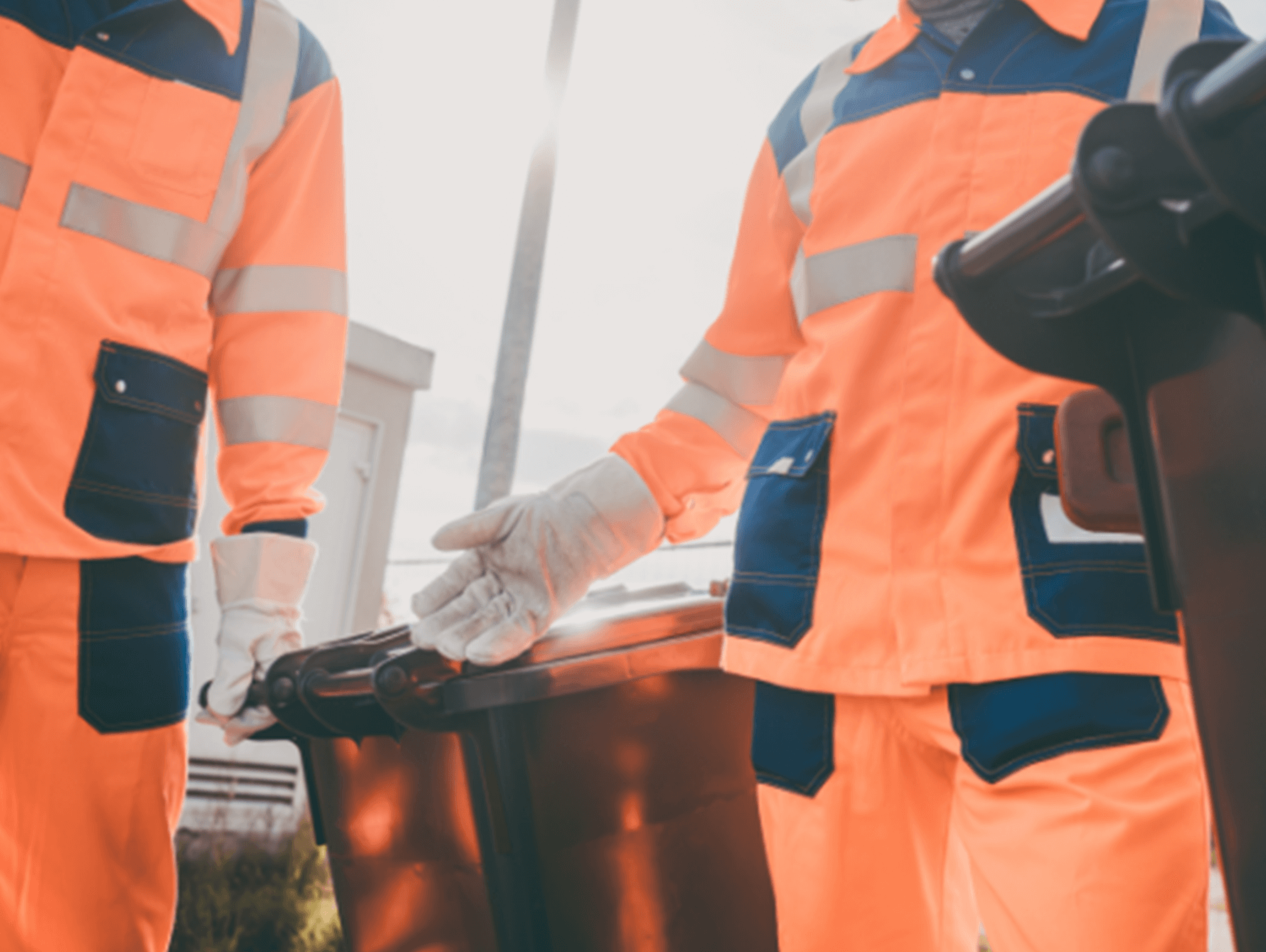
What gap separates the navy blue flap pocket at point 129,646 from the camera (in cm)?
146

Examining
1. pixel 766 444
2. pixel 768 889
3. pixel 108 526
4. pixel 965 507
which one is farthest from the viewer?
pixel 768 889

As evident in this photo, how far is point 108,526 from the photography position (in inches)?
58.4

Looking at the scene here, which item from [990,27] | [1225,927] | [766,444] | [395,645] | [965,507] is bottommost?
[1225,927]

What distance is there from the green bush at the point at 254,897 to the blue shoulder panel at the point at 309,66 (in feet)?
8.80

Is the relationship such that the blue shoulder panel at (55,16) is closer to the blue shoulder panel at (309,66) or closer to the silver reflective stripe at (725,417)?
the blue shoulder panel at (309,66)

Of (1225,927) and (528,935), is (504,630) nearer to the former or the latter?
(528,935)

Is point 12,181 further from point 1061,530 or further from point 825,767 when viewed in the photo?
point 1061,530

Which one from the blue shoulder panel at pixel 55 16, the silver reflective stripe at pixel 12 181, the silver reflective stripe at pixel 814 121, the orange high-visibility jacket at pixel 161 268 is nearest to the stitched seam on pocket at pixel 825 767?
the silver reflective stripe at pixel 814 121

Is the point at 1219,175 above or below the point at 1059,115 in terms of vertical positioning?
below

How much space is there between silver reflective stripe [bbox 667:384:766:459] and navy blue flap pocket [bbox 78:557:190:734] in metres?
0.92

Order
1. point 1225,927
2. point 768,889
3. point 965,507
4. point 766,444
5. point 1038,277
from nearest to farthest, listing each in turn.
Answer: point 1038,277
point 965,507
point 766,444
point 768,889
point 1225,927

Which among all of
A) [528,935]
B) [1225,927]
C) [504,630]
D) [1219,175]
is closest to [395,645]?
[504,630]

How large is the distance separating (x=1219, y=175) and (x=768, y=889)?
1461 mm

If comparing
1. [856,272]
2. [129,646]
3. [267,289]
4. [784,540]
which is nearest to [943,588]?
[784,540]
